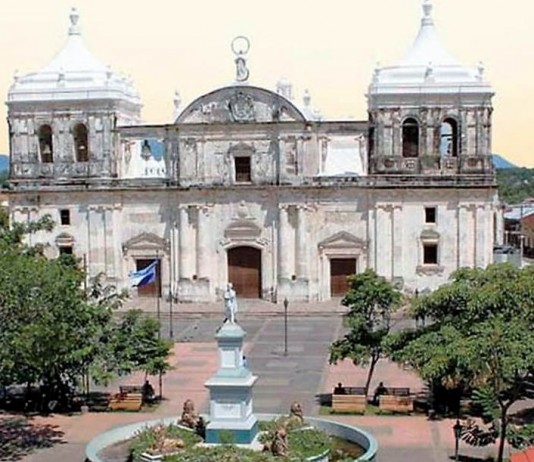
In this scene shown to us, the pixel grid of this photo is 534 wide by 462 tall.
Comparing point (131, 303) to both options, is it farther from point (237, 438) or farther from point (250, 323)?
point (237, 438)

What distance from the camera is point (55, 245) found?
2026 inches

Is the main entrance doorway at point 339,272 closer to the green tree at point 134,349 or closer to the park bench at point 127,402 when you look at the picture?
the green tree at point 134,349

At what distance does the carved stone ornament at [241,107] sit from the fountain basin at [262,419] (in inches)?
960

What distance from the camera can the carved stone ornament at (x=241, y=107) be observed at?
48688mm

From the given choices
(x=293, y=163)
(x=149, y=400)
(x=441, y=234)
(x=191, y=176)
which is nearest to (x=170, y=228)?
(x=191, y=176)

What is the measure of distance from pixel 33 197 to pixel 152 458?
3059 centimetres

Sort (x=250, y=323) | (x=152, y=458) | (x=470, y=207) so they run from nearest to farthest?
(x=152, y=458) < (x=250, y=323) < (x=470, y=207)

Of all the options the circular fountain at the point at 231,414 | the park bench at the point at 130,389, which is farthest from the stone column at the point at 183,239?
the circular fountain at the point at 231,414

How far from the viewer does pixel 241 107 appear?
48.9 metres

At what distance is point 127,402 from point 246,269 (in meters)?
21.3

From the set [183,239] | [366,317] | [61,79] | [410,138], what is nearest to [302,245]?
[183,239]

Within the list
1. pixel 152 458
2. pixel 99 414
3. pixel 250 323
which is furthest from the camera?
pixel 250 323

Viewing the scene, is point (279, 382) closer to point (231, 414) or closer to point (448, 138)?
point (231, 414)

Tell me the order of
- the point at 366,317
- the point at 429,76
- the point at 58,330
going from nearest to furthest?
the point at 58,330 < the point at 366,317 < the point at 429,76
